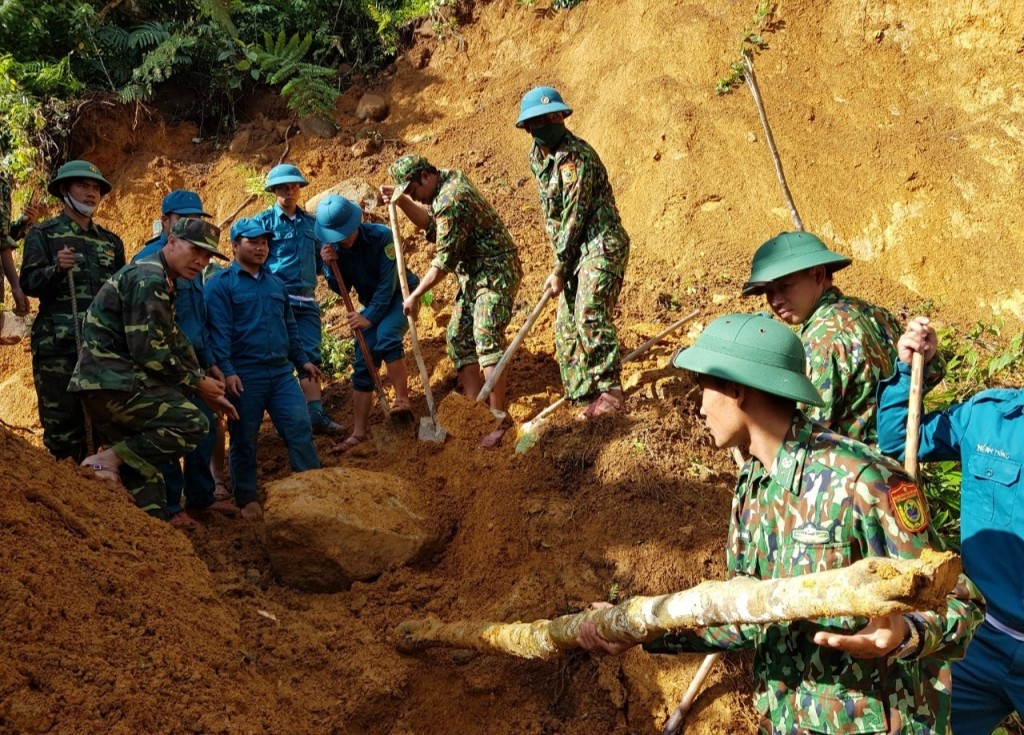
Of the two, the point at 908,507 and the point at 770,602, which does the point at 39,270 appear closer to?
the point at 770,602

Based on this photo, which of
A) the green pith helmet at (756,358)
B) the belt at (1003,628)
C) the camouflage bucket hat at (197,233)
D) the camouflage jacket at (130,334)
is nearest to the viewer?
the green pith helmet at (756,358)

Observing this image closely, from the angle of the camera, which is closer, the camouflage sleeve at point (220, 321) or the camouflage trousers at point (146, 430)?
the camouflage trousers at point (146, 430)

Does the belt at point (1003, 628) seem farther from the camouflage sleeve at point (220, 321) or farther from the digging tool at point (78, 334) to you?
the digging tool at point (78, 334)

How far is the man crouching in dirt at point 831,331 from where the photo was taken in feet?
11.2

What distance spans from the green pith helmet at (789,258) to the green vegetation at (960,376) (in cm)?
243

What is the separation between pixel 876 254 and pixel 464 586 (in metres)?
6.20

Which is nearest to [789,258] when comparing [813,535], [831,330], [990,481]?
[831,330]

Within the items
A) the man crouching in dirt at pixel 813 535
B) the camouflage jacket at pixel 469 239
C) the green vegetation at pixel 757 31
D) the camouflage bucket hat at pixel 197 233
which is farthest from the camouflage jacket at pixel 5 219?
the green vegetation at pixel 757 31

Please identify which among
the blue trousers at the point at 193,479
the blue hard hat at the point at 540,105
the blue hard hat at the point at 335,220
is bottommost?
the blue trousers at the point at 193,479

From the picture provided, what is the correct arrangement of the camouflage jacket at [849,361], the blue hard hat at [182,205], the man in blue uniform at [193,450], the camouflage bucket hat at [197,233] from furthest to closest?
the blue hard hat at [182,205], the man in blue uniform at [193,450], the camouflage bucket hat at [197,233], the camouflage jacket at [849,361]

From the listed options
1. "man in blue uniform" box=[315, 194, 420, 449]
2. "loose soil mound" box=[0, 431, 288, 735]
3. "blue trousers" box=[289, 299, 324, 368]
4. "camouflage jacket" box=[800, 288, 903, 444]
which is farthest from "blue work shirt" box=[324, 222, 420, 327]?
"camouflage jacket" box=[800, 288, 903, 444]

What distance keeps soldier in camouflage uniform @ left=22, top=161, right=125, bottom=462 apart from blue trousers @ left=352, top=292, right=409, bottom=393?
2.07 meters

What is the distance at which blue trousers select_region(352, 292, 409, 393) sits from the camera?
6.89 meters

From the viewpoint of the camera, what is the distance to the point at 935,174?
29.3ft
